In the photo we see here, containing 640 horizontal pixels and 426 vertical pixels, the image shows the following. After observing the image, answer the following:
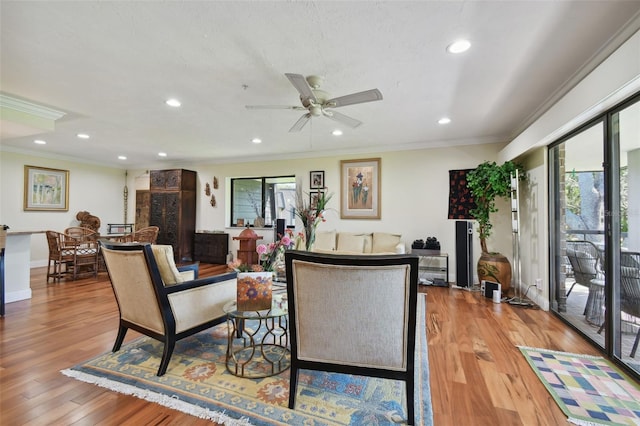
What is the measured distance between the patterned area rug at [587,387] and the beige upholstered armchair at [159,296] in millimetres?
2527

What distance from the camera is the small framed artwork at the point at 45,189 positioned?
19.6ft

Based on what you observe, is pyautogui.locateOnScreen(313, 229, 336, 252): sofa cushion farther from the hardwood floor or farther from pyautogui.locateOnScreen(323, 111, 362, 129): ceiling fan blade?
pyautogui.locateOnScreen(323, 111, 362, 129): ceiling fan blade

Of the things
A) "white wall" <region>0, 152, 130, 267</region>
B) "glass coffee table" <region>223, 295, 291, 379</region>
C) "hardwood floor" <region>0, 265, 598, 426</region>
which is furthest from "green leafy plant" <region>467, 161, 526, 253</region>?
"white wall" <region>0, 152, 130, 267</region>

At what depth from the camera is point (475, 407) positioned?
1.71 metres

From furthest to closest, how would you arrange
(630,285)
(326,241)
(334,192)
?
(334,192)
(326,241)
(630,285)

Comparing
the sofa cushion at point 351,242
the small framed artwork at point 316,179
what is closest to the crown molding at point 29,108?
the small framed artwork at point 316,179

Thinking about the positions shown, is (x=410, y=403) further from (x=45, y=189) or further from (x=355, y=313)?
(x=45, y=189)

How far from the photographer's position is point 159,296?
198 cm

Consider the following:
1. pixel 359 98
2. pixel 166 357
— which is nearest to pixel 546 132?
pixel 359 98

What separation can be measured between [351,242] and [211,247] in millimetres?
3527

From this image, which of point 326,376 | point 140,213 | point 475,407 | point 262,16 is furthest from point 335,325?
point 140,213

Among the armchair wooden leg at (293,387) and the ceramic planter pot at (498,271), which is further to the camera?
the ceramic planter pot at (498,271)

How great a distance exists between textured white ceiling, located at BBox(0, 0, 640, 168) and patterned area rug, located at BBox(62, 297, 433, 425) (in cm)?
248

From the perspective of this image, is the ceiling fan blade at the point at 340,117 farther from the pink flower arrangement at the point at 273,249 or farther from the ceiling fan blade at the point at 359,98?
the pink flower arrangement at the point at 273,249
